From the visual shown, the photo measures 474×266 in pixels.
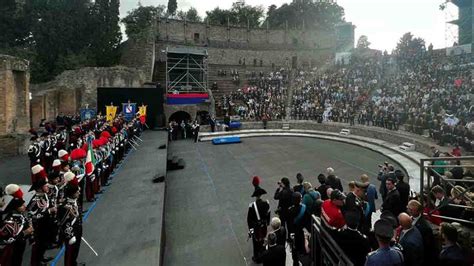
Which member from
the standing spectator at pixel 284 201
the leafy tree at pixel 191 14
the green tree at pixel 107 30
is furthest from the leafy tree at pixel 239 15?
the standing spectator at pixel 284 201

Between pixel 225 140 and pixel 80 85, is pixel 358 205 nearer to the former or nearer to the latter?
pixel 225 140

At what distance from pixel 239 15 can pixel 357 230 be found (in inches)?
2654

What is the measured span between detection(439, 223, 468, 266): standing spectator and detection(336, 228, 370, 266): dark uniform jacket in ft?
2.69

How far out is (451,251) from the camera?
3580 millimetres

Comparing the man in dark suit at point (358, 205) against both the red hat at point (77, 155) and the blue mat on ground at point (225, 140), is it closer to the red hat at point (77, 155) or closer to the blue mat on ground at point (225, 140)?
the red hat at point (77, 155)

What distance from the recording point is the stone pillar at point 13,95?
14.4 metres

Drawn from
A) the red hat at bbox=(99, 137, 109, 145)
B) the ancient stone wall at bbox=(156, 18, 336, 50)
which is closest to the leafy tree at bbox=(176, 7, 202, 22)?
the ancient stone wall at bbox=(156, 18, 336, 50)

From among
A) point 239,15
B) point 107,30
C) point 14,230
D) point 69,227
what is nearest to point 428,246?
point 69,227

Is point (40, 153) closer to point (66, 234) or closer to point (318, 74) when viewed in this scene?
point (66, 234)

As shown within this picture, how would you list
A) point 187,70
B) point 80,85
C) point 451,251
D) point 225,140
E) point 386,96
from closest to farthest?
point 451,251
point 225,140
point 386,96
point 80,85
point 187,70

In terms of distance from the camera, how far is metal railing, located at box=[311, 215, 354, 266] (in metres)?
A: 3.69

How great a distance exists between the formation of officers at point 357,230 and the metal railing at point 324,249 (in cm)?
9

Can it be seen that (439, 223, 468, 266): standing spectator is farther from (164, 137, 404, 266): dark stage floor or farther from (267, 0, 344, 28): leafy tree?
(267, 0, 344, 28): leafy tree

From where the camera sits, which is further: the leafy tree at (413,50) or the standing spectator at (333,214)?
the leafy tree at (413,50)
